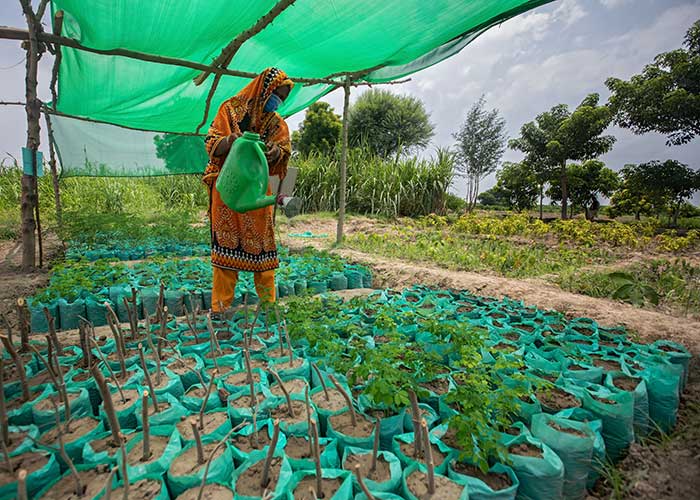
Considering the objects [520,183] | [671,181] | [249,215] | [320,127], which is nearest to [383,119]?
[320,127]

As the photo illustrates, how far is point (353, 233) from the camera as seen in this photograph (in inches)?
284

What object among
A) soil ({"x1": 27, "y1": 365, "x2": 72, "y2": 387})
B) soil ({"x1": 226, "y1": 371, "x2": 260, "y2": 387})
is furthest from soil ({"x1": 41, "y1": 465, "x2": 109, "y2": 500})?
soil ({"x1": 27, "y1": 365, "x2": 72, "y2": 387})

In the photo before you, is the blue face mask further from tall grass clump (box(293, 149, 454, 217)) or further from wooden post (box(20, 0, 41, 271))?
tall grass clump (box(293, 149, 454, 217))

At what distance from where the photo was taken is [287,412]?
1.33 meters

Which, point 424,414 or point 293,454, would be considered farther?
point 424,414

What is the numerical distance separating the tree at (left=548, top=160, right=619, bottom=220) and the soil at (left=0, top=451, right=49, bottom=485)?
1518 cm

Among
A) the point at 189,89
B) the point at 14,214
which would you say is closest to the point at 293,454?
the point at 189,89

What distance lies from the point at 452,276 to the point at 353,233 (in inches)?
145

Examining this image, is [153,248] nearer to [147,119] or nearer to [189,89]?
[147,119]

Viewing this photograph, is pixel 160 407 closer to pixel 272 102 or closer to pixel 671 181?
pixel 272 102

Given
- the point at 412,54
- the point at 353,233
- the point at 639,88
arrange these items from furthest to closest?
the point at 639,88
the point at 353,233
the point at 412,54

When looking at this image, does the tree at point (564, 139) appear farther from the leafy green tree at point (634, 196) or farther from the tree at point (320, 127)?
the tree at point (320, 127)

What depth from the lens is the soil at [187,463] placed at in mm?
1028

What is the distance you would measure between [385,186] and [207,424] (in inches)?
333
